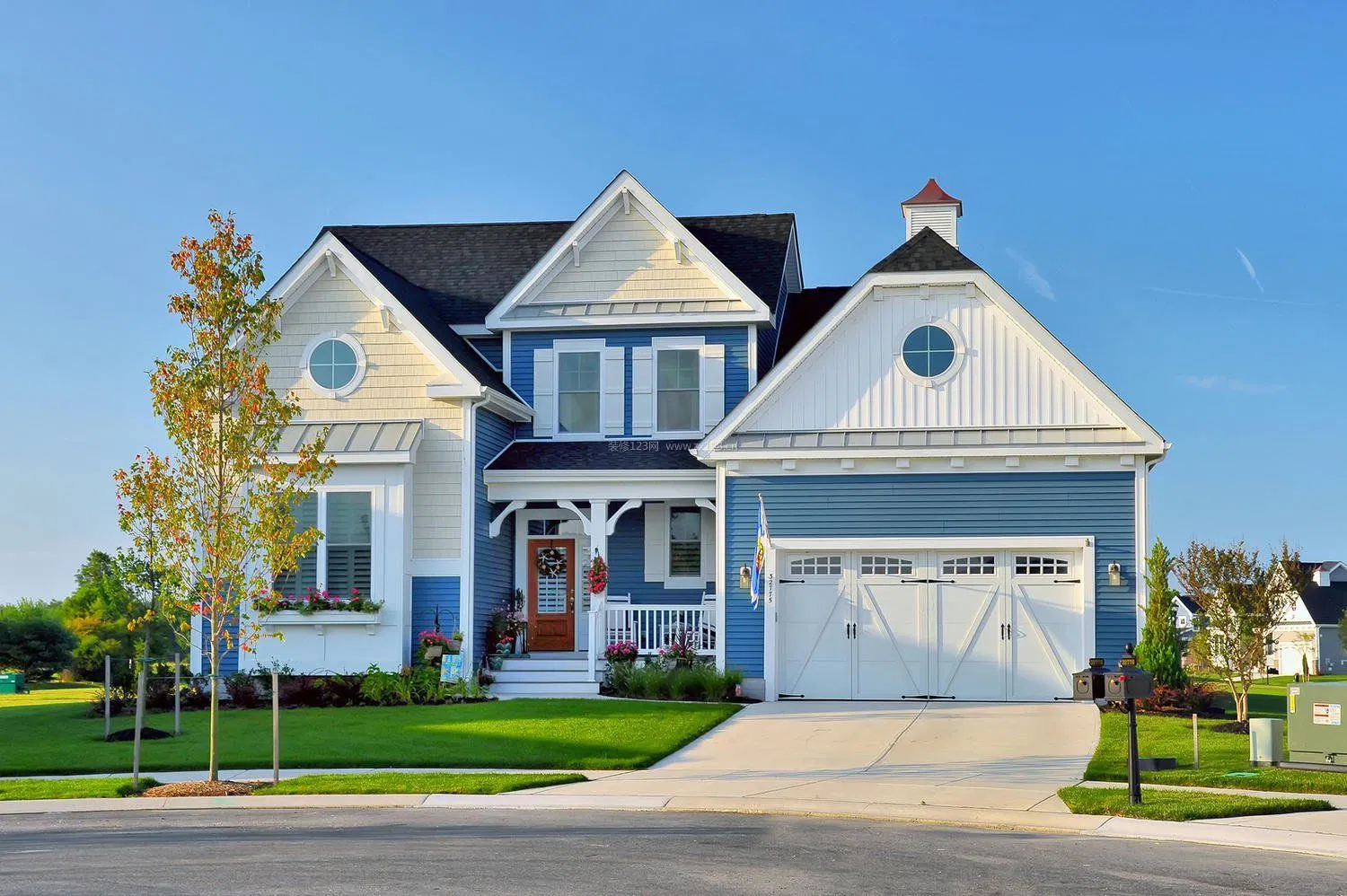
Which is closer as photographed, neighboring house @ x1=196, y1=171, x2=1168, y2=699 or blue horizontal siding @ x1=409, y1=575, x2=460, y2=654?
neighboring house @ x1=196, y1=171, x2=1168, y2=699

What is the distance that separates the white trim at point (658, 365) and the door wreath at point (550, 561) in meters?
2.77

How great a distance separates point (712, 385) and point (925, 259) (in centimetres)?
448

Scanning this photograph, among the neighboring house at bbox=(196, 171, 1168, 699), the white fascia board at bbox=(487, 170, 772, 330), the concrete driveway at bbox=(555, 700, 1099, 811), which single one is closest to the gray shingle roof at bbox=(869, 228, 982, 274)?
the neighboring house at bbox=(196, 171, 1168, 699)

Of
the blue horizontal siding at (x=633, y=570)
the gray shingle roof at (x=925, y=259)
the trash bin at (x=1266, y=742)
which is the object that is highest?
the gray shingle roof at (x=925, y=259)

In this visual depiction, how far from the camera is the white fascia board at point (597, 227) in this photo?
26.0 metres

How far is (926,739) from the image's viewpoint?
18.6m

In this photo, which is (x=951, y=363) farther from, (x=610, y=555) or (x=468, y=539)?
(x=468, y=539)

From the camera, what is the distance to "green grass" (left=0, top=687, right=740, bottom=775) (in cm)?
1731

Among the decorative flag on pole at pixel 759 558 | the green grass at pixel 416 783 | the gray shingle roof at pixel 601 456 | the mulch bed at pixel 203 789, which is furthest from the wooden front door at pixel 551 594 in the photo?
the mulch bed at pixel 203 789

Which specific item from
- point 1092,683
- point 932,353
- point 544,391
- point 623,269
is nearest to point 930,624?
point 932,353

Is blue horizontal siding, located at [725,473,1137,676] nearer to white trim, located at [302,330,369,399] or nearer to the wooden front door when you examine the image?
the wooden front door

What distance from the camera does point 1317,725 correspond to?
634 inches

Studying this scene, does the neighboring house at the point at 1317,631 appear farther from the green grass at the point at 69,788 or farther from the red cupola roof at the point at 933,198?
the green grass at the point at 69,788

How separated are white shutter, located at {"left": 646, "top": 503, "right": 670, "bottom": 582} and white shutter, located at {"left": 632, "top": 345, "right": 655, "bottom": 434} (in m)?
1.41
